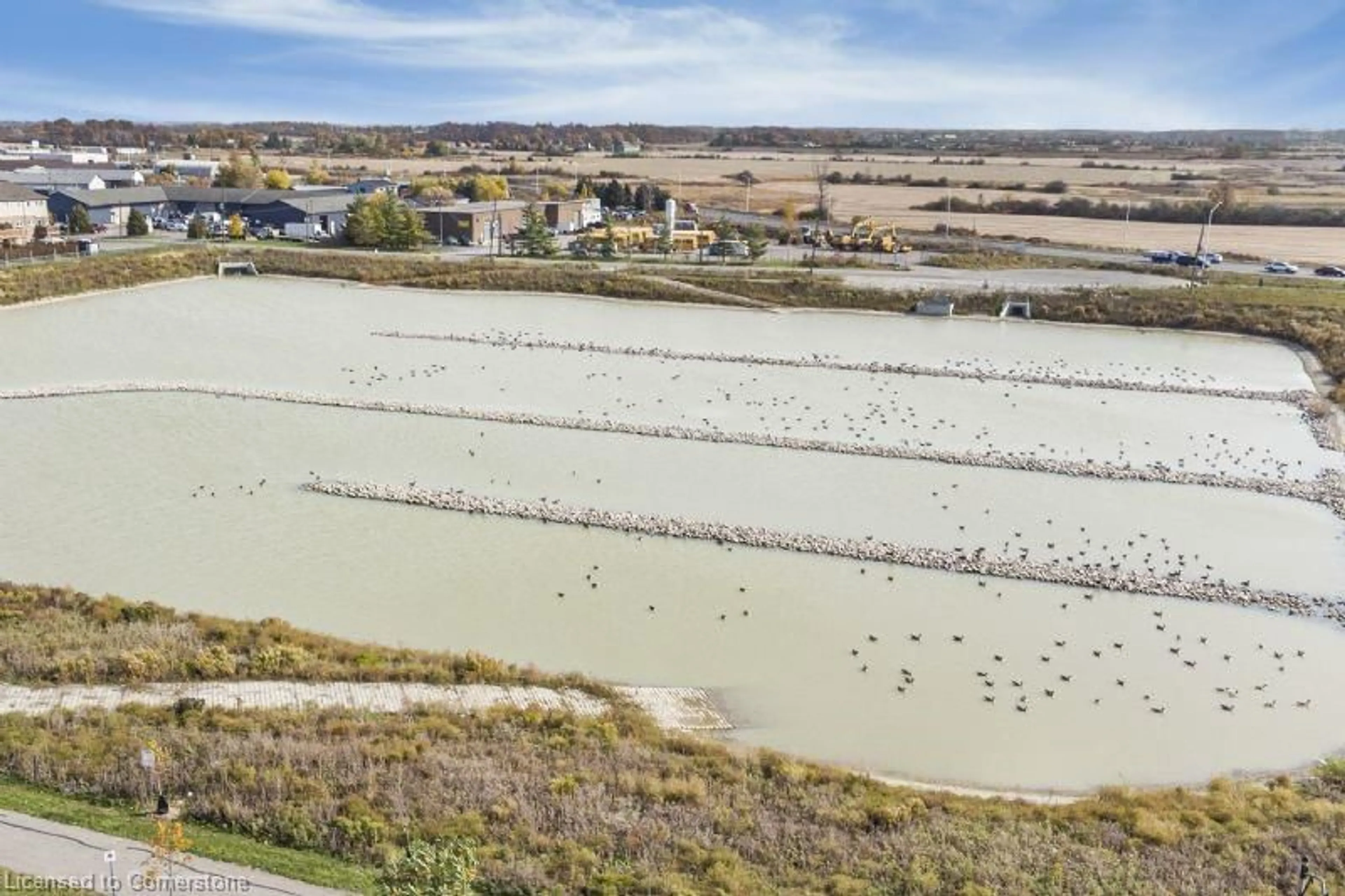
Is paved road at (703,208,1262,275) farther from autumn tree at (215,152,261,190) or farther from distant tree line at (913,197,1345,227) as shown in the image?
autumn tree at (215,152,261,190)

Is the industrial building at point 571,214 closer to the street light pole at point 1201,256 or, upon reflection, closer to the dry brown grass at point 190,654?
the street light pole at point 1201,256

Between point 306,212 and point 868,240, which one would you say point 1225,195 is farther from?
point 306,212

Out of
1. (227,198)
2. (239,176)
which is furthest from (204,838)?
(239,176)

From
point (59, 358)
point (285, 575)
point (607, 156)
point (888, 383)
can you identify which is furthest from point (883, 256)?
point (607, 156)

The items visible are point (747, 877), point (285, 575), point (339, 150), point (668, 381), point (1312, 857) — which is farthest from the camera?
point (339, 150)

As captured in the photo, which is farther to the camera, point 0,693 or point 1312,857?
point 0,693

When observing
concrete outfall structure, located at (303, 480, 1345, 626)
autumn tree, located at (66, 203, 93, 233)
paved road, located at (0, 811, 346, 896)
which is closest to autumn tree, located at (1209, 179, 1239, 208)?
concrete outfall structure, located at (303, 480, 1345, 626)

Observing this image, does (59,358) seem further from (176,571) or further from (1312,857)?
(1312,857)
